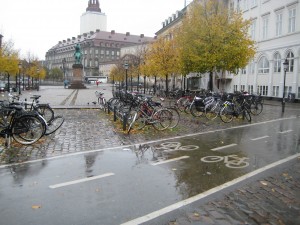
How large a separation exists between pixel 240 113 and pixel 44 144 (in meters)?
9.67

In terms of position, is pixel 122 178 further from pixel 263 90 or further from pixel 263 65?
pixel 263 65

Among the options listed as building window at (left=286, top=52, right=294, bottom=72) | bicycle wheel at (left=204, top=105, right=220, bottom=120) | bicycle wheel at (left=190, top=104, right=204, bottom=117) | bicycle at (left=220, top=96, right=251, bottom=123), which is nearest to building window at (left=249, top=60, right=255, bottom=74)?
building window at (left=286, top=52, right=294, bottom=72)

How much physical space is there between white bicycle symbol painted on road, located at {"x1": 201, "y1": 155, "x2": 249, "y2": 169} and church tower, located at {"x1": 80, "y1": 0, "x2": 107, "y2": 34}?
154505mm

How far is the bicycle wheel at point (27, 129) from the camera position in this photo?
9289mm

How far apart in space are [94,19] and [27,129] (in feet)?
503

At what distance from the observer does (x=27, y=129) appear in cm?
939

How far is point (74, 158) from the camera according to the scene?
26.6 feet

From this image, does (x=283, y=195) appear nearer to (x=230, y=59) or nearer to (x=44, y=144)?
(x=44, y=144)

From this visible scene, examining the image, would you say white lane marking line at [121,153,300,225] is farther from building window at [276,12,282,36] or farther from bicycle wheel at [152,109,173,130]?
building window at [276,12,282,36]

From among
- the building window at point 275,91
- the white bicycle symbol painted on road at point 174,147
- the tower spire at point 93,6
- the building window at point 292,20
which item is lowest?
the white bicycle symbol painted on road at point 174,147

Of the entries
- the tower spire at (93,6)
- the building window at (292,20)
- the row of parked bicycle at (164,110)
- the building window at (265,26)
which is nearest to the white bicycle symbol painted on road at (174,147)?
the row of parked bicycle at (164,110)

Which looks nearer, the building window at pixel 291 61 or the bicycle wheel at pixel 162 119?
the bicycle wheel at pixel 162 119

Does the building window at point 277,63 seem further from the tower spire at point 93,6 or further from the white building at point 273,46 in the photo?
the tower spire at point 93,6

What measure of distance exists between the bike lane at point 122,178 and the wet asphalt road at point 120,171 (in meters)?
0.01
